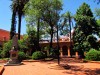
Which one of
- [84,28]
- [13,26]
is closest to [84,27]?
[84,28]

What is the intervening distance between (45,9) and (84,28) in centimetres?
790

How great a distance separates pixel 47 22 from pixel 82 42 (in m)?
6.58

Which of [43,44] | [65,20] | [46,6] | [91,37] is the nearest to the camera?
[46,6]

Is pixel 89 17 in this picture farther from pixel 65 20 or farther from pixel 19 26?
pixel 19 26

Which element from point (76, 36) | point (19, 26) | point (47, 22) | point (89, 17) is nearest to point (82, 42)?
point (76, 36)

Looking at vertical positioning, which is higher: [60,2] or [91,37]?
[60,2]

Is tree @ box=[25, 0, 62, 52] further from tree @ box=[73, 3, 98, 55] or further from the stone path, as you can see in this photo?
the stone path

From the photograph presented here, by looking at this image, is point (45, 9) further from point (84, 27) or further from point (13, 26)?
point (13, 26)

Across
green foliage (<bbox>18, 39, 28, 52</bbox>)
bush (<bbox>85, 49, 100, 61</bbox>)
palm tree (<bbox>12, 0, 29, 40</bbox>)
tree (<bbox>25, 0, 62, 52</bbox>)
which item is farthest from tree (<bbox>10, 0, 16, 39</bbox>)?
bush (<bbox>85, 49, 100, 61</bbox>)

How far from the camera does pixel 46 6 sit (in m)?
34.2

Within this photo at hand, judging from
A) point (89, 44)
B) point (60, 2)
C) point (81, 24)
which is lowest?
point (89, 44)

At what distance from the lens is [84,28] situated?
3828 centimetres

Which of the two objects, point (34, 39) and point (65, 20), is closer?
point (34, 39)

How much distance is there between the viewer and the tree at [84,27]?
37.4 metres
